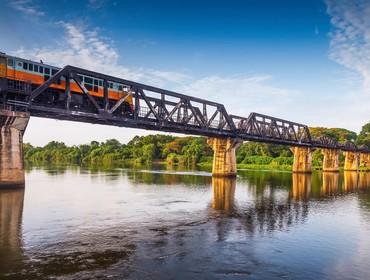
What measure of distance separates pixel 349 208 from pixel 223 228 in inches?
692

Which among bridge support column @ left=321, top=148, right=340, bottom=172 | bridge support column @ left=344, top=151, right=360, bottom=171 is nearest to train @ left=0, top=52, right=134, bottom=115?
bridge support column @ left=321, top=148, right=340, bottom=172

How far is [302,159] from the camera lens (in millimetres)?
107625

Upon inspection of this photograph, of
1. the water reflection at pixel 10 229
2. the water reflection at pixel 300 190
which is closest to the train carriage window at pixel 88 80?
the water reflection at pixel 10 229


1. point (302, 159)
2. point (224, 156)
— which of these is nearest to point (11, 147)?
point (224, 156)

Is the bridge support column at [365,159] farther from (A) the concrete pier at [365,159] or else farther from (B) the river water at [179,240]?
(B) the river water at [179,240]

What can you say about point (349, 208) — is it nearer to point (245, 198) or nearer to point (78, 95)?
point (245, 198)

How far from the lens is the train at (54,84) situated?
1599 inches

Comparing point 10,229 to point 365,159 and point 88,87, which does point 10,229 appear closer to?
point 88,87

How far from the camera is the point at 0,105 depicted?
3903cm

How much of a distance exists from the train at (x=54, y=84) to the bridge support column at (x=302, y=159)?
2615 inches

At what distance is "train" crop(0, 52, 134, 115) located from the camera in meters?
40.6

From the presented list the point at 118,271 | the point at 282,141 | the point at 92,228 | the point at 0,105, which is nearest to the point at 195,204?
the point at 92,228

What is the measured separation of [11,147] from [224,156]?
45079 millimetres

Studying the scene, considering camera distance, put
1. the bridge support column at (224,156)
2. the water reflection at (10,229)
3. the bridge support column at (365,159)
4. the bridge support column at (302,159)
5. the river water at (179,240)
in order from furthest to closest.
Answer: the bridge support column at (365,159), the bridge support column at (302,159), the bridge support column at (224,156), the water reflection at (10,229), the river water at (179,240)
